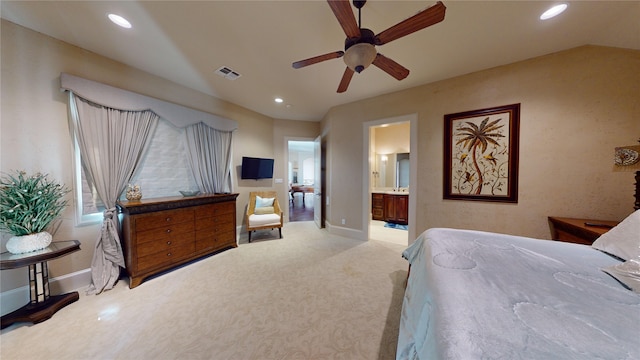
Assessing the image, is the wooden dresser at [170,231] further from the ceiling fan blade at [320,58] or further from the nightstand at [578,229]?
the nightstand at [578,229]

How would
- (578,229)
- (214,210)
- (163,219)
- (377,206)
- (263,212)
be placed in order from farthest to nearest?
(377,206) → (263,212) → (214,210) → (163,219) → (578,229)

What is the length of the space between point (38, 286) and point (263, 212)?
261cm

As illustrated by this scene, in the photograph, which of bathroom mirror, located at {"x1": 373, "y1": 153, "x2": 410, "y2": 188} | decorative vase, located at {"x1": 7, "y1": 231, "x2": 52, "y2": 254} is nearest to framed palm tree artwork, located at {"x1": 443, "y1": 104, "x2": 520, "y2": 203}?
bathroom mirror, located at {"x1": 373, "y1": 153, "x2": 410, "y2": 188}

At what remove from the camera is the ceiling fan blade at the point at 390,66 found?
1685 millimetres

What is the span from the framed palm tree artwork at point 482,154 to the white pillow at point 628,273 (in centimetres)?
164

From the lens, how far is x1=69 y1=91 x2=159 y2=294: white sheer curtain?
215cm

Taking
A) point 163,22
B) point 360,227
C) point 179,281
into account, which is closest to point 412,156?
point 360,227

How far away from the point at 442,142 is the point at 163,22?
3.66 meters

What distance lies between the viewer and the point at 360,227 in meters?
3.83

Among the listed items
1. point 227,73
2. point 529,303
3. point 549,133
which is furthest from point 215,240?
point 549,133

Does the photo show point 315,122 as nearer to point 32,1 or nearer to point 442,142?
point 442,142

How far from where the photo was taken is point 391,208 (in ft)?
16.4

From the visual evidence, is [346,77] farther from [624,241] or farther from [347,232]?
[347,232]

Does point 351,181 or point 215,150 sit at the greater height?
point 215,150
